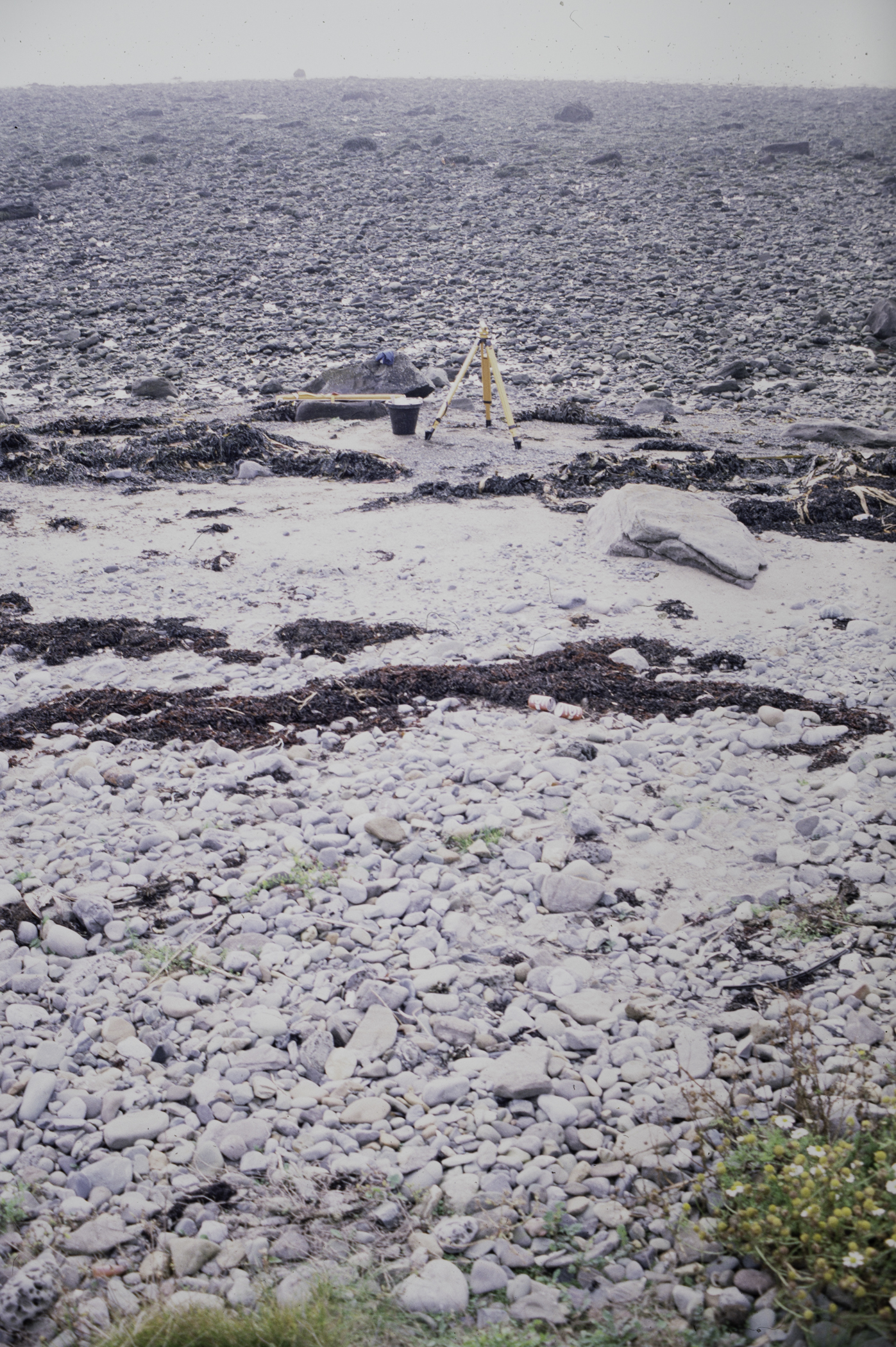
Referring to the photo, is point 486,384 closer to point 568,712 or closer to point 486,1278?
point 568,712

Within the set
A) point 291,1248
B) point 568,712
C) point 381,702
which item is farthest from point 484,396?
point 291,1248

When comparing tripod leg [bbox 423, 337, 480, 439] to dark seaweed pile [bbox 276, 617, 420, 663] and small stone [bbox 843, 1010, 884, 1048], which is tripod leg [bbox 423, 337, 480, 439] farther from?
small stone [bbox 843, 1010, 884, 1048]

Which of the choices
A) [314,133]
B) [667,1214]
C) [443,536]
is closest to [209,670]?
[443,536]

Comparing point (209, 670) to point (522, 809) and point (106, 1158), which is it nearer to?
point (522, 809)

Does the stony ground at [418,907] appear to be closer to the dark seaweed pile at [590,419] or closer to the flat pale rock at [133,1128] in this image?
the flat pale rock at [133,1128]

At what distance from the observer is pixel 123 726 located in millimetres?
4832

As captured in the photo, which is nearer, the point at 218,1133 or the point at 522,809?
the point at 218,1133

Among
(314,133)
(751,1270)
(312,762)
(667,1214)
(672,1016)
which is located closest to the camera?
(751,1270)

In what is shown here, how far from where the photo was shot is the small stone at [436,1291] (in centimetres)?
200

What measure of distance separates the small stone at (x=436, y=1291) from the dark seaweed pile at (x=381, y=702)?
2951 millimetres

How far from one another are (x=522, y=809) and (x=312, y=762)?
3.73ft

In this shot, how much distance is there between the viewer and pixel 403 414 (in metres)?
11.2

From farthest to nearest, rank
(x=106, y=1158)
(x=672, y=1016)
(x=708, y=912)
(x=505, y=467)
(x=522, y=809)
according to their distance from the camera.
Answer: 1. (x=505, y=467)
2. (x=522, y=809)
3. (x=708, y=912)
4. (x=672, y=1016)
5. (x=106, y=1158)

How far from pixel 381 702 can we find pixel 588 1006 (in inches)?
98.2
